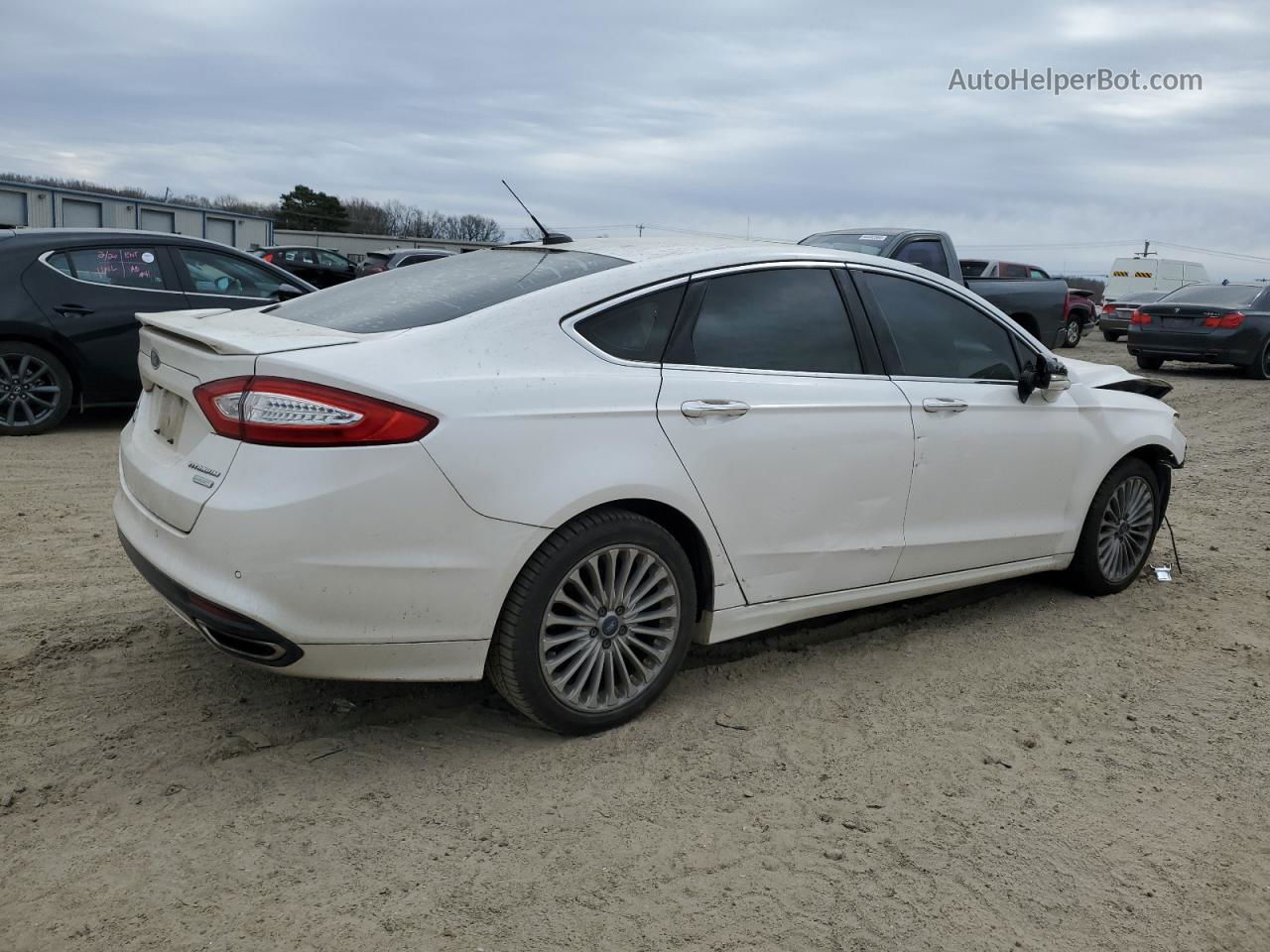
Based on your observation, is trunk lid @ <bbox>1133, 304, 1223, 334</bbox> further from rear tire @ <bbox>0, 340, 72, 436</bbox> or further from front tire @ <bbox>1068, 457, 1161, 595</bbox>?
rear tire @ <bbox>0, 340, 72, 436</bbox>

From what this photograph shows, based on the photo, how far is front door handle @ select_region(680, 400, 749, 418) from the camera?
3689 mm

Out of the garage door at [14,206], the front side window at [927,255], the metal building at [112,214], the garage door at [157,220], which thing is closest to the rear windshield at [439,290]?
the front side window at [927,255]

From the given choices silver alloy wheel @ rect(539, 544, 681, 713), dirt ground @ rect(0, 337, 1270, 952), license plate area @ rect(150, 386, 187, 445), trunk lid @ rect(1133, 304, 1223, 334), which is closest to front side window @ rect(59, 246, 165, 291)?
dirt ground @ rect(0, 337, 1270, 952)

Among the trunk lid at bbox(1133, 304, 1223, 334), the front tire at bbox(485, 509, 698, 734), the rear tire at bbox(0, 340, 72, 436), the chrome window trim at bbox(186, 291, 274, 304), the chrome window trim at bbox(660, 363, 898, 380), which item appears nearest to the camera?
the front tire at bbox(485, 509, 698, 734)

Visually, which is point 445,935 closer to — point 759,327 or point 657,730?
point 657,730

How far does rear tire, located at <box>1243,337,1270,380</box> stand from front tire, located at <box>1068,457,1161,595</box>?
41.8 feet

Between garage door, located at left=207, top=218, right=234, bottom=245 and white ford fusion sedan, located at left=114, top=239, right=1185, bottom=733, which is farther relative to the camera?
garage door, located at left=207, top=218, right=234, bottom=245

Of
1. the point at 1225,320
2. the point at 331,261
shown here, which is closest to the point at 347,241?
the point at 331,261

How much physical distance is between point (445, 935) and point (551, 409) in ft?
4.88

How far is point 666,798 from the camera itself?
333 centimetres

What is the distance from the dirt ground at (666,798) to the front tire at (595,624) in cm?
15

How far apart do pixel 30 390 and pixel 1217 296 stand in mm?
16193

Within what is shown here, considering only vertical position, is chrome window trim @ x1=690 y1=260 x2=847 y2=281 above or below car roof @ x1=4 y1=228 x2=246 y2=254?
above

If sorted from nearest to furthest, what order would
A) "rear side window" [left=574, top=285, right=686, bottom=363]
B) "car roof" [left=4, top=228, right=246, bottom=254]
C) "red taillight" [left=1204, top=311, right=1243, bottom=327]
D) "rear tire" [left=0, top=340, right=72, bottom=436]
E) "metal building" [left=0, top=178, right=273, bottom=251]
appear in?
"rear side window" [left=574, top=285, right=686, bottom=363], "rear tire" [left=0, top=340, right=72, bottom=436], "car roof" [left=4, top=228, right=246, bottom=254], "red taillight" [left=1204, top=311, right=1243, bottom=327], "metal building" [left=0, top=178, right=273, bottom=251]
